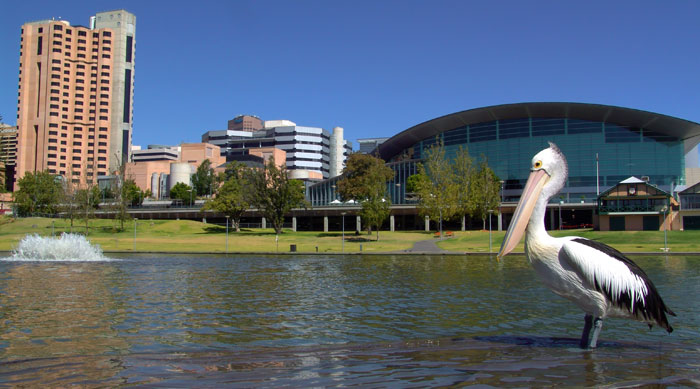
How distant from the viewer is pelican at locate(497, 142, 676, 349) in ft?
26.8

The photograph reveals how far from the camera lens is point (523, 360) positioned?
27.9 feet

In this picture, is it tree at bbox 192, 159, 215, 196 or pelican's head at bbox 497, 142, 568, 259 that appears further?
tree at bbox 192, 159, 215, 196

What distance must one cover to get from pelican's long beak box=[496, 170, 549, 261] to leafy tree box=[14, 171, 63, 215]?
109 metres

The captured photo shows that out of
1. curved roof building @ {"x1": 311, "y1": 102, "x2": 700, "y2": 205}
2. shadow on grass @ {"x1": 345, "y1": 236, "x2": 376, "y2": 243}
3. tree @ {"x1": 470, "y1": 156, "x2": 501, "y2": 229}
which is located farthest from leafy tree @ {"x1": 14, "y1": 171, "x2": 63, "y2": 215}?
tree @ {"x1": 470, "y1": 156, "x2": 501, "y2": 229}

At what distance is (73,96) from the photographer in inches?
6467

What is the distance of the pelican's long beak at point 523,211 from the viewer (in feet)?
25.7

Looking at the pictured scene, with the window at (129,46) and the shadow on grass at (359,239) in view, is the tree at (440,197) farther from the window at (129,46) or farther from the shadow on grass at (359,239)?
the window at (129,46)

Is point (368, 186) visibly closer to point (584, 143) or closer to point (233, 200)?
point (233, 200)

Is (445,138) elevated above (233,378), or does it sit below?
above

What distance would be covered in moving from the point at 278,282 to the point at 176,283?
426 cm

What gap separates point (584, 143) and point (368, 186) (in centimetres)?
5595

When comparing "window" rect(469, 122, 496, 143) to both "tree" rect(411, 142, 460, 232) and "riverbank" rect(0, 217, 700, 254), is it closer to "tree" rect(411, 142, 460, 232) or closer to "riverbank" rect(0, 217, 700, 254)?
"tree" rect(411, 142, 460, 232)

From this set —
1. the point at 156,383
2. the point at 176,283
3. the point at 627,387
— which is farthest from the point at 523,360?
the point at 176,283

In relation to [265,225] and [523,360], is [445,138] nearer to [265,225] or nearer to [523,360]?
[265,225]
